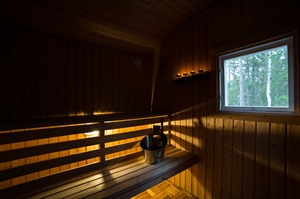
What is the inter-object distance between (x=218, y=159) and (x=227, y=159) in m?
0.12

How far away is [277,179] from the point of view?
1.33 meters

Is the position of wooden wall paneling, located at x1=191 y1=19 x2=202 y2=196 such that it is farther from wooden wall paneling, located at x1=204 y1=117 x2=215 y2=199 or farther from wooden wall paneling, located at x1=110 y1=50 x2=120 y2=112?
wooden wall paneling, located at x1=110 y1=50 x2=120 y2=112

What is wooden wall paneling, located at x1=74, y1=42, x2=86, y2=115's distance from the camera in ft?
7.66

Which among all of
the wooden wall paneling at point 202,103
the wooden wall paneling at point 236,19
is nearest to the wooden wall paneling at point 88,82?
the wooden wall paneling at point 202,103

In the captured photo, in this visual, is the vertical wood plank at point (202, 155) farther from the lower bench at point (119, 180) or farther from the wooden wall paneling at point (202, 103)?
the lower bench at point (119, 180)

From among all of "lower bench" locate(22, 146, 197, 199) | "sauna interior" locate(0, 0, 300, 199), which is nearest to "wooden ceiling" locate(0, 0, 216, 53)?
"sauna interior" locate(0, 0, 300, 199)

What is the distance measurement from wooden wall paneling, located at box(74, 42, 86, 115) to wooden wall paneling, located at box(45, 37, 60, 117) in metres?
0.29

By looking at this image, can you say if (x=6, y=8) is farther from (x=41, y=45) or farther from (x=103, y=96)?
(x=103, y=96)

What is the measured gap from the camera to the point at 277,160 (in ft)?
4.36

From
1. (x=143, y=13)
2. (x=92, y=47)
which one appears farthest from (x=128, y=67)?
(x=143, y=13)

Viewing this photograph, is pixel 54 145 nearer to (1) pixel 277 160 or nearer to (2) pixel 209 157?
(2) pixel 209 157

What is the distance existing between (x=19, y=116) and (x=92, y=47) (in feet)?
4.82

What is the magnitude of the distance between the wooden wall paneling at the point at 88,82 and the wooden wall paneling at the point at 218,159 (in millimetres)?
1998

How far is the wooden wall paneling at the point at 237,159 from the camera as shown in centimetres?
158
